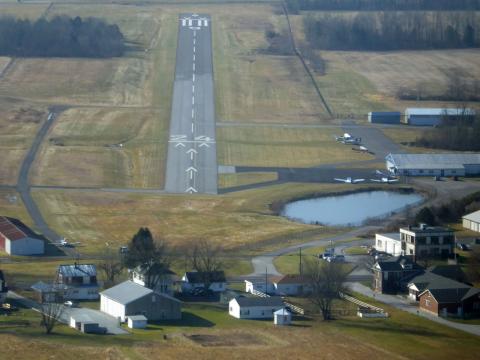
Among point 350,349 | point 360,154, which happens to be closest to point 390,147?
point 360,154

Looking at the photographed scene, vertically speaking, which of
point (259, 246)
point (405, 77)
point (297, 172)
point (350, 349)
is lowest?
point (350, 349)

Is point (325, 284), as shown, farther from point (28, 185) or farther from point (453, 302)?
point (28, 185)

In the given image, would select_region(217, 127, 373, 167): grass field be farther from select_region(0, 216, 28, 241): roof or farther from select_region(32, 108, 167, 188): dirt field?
select_region(0, 216, 28, 241): roof

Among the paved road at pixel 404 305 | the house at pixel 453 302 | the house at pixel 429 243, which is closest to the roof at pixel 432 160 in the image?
the house at pixel 429 243

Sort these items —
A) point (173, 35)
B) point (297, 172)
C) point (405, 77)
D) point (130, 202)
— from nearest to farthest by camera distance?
point (130, 202) < point (297, 172) < point (405, 77) < point (173, 35)

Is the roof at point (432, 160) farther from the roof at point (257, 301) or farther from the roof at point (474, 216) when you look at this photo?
the roof at point (257, 301)

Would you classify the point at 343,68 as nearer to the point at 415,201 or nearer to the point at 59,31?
the point at 59,31
